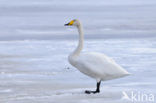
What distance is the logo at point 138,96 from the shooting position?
5679 mm

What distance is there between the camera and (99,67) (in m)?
6.28

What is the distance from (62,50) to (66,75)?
11.9ft

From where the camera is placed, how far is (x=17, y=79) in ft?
25.0

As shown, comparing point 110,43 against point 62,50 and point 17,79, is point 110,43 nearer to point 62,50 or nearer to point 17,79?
point 62,50

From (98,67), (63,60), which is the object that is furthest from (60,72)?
(98,67)

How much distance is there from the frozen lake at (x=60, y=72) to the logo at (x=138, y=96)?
0.10m

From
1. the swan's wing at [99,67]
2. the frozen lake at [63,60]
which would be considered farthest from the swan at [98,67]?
the frozen lake at [63,60]

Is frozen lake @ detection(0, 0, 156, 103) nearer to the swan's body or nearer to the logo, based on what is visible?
the logo

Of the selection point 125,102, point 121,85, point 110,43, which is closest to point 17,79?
point 121,85

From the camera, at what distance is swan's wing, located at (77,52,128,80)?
626cm

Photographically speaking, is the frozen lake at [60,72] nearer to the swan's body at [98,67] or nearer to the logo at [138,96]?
the logo at [138,96]

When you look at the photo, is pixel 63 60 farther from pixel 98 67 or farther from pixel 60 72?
pixel 98 67

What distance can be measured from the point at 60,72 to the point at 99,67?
82.6 inches

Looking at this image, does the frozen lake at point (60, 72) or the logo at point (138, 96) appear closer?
the logo at point (138, 96)
